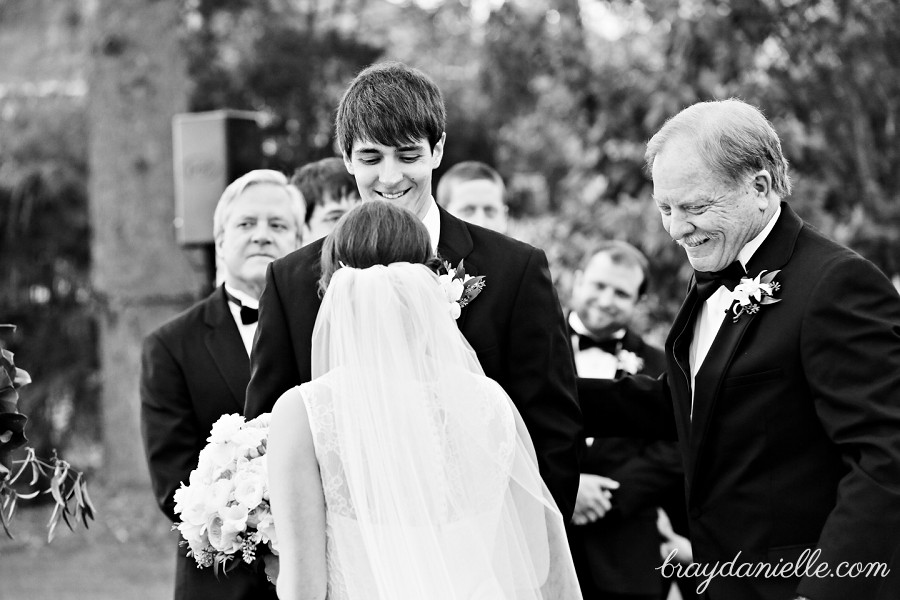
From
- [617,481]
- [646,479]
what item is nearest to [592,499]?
[617,481]

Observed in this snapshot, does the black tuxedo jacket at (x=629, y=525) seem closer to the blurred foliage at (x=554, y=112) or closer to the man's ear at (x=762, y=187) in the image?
the man's ear at (x=762, y=187)

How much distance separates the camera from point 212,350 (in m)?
4.51

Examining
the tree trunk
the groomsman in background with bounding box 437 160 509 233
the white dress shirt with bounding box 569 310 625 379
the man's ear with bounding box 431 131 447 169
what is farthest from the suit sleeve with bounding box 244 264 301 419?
the tree trunk

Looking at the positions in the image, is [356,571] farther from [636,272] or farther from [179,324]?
[636,272]

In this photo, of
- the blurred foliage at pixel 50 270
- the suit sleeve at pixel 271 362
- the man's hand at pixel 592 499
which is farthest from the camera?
the blurred foliage at pixel 50 270

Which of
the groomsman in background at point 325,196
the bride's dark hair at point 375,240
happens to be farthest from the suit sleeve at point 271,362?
the groomsman in background at point 325,196

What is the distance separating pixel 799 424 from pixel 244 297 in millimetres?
2428

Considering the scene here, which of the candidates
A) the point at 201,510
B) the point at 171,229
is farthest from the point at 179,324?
the point at 171,229

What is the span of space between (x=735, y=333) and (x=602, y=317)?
209 centimetres

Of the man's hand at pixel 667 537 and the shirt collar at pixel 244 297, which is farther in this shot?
the man's hand at pixel 667 537

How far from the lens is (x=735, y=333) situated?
3330 mm

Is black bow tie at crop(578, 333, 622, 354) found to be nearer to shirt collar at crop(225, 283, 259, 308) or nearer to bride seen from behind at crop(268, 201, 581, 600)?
shirt collar at crop(225, 283, 259, 308)

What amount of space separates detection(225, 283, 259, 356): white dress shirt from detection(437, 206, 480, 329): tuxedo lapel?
3.95 ft

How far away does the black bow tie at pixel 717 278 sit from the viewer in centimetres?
341
